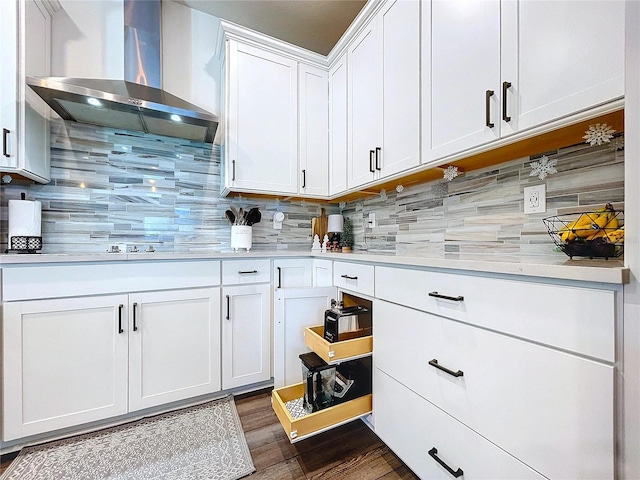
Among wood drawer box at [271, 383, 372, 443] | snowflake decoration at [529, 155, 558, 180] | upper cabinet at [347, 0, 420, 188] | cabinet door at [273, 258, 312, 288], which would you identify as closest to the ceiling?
upper cabinet at [347, 0, 420, 188]

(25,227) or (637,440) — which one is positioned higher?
(25,227)

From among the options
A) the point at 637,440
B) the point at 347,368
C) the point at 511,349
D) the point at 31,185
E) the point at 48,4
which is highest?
the point at 48,4

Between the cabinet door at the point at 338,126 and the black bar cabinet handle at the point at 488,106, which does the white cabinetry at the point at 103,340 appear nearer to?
the cabinet door at the point at 338,126

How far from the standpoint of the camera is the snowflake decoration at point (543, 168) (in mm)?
1132

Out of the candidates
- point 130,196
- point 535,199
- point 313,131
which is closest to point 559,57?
point 535,199

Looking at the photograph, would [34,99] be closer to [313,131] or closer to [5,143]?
[5,143]

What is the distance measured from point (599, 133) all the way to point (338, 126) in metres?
1.54

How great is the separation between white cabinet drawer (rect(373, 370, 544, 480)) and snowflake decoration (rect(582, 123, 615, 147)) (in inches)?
42.5

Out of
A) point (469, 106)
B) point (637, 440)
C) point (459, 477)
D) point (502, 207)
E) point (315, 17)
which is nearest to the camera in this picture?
point (637, 440)

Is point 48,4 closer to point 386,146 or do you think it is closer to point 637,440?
point 386,146

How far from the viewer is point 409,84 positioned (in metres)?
1.45

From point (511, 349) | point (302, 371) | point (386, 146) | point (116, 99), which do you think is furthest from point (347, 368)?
point (116, 99)

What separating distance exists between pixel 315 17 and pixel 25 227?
100 inches

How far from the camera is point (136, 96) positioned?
1.61 metres
